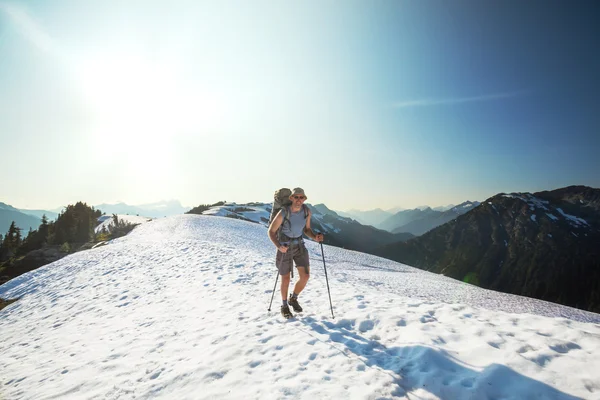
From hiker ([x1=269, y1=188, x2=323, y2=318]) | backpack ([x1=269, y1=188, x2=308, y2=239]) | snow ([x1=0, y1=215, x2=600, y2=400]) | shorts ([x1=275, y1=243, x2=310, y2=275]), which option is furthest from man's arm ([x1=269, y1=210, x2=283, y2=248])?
snow ([x1=0, y1=215, x2=600, y2=400])

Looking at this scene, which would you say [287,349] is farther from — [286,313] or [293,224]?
[293,224]

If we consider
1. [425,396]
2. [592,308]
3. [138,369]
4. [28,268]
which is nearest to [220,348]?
[138,369]

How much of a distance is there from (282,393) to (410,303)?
553 centimetres

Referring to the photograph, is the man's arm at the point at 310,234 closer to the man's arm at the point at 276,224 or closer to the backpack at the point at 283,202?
the backpack at the point at 283,202

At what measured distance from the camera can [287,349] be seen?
605cm

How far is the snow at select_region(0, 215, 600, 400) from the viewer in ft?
14.5

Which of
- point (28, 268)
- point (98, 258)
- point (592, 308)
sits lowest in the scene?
point (592, 308)

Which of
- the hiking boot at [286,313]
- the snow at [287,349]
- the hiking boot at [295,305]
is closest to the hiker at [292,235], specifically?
the hiking boot at [286,313]

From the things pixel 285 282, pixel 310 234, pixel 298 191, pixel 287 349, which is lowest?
pixel 287 349

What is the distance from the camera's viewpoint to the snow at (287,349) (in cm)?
442

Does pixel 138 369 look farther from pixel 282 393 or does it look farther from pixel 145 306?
pixel 145 306

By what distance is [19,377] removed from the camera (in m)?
7.34

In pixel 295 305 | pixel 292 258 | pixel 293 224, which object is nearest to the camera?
pixel 293 224

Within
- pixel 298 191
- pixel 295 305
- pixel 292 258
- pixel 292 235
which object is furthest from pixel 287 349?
pixel 298 191
